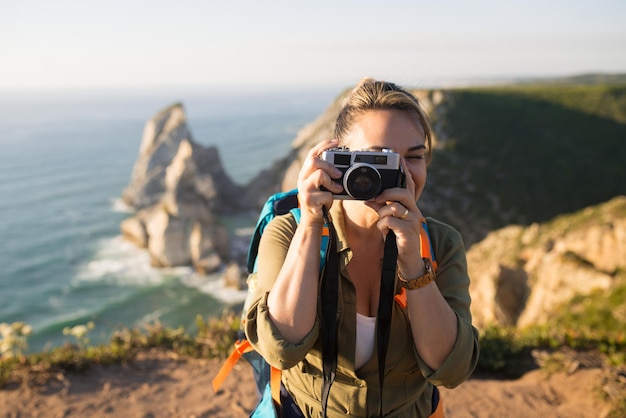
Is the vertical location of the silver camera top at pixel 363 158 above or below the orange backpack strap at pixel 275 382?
above

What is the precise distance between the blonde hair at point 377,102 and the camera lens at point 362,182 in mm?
334

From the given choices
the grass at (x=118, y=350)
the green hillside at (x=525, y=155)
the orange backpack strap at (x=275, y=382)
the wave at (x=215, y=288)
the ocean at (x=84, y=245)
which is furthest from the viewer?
the green hillside at (x=525, y=155)

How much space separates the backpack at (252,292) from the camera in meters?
2.22

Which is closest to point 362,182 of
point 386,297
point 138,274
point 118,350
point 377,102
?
point 377,102


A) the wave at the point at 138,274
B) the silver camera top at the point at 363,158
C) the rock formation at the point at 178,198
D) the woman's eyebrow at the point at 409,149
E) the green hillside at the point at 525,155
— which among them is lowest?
the wave at the point at 138,274

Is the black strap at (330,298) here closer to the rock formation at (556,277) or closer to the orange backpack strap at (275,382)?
the orange backpack strap at (275,382)

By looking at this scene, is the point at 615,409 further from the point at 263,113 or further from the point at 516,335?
the point at 263,113

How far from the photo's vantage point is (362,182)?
6.64 feet

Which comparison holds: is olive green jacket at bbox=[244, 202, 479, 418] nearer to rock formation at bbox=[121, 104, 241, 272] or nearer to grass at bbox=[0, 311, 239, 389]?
grass at bbox=[0, 311, 239, 389]

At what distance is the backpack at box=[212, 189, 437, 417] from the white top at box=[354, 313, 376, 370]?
18 centimetres

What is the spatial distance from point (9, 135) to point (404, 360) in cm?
16166

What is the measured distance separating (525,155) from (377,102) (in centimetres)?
5751

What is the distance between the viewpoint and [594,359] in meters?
5.95

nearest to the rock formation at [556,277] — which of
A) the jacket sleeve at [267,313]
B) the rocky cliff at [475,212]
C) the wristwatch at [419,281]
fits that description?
the rocky cliff at [475,212]
